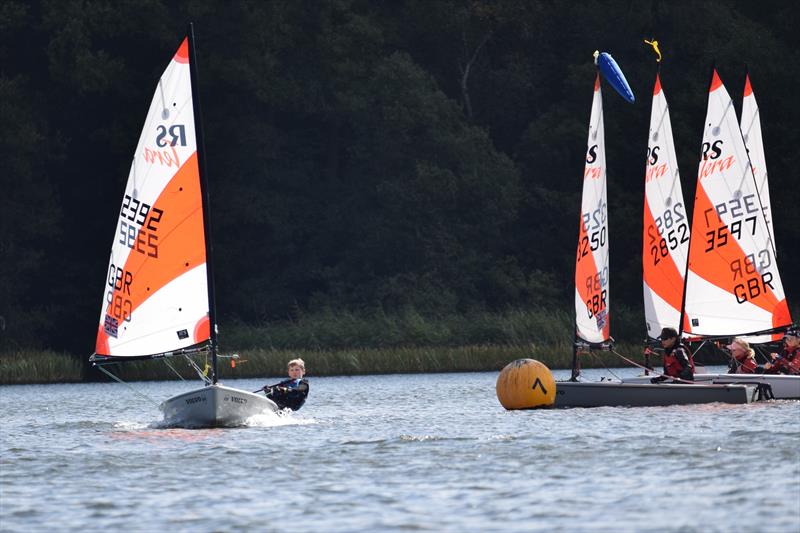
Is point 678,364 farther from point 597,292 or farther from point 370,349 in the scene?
point 370,349

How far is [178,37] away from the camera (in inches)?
2579

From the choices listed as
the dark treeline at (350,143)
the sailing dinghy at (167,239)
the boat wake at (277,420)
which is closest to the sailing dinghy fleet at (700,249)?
the boat wake at (277,420)

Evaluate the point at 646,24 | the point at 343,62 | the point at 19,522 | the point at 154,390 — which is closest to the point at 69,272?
the point at 343,62

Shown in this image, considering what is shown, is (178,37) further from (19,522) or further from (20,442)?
(19,522)

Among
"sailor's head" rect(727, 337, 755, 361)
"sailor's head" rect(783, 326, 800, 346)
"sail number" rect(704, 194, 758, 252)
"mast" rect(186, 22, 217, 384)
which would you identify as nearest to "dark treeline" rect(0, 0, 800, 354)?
"sail number" rect(704, 194, 758, 252)

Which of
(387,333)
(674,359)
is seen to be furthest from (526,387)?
(387,333)

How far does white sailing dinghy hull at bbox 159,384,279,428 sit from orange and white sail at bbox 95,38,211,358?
96 centimetres

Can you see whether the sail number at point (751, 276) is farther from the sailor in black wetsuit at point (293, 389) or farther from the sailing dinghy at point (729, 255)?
the sailor in black wetsuit at point (293, 389)

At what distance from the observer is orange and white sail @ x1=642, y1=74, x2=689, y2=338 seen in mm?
33281

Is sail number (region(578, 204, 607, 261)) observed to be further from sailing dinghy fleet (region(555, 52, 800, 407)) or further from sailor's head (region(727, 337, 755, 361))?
sailor's head (region(727, 337, 755, 361))

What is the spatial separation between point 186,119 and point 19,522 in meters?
10.7

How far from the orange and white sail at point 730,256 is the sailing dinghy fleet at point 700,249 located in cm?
2

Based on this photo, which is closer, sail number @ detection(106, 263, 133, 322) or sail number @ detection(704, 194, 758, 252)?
sail number @ detection(106, 263, 133, 322)

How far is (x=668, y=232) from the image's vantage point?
110 feet
